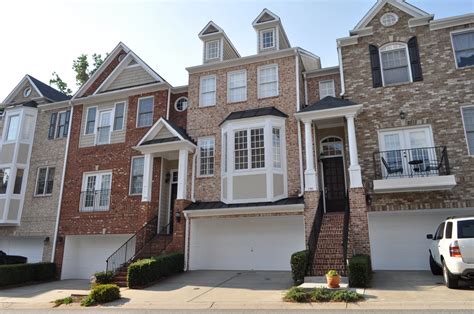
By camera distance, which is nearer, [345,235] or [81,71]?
[345,235]

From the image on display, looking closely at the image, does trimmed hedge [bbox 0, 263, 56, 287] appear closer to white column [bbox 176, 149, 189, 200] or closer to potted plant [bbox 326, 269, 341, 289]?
white column [bbox 176, 149, 189, 200]

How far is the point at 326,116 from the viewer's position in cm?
1397

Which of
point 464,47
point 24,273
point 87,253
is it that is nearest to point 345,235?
point 464,47

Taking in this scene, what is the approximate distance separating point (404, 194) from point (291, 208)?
4.26m

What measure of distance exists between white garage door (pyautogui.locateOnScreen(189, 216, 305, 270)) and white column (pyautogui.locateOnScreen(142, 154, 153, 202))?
2.44m

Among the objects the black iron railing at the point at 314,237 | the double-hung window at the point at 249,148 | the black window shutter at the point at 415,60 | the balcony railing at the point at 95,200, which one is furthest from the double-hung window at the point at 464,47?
A: the balcony railing at the point at 95,200

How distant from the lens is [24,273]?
1535 centimetres

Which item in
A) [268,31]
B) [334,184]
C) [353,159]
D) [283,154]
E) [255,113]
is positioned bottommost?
[334,184]

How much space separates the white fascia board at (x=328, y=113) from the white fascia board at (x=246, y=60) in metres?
3.67

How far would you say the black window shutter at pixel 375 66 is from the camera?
1492 cm

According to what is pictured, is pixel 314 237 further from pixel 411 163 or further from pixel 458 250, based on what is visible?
pixel 411 163

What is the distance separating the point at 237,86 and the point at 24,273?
41.6ft

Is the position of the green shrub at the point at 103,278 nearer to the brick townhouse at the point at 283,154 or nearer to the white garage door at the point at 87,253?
the brick townhouse at the point at 283,154

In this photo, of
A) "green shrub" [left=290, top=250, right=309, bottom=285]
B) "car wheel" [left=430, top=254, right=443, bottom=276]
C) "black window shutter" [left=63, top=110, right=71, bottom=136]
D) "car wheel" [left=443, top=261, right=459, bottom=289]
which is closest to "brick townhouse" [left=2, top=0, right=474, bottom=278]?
"green shrub" [left=290, top=250, right=309, bottom=285]
